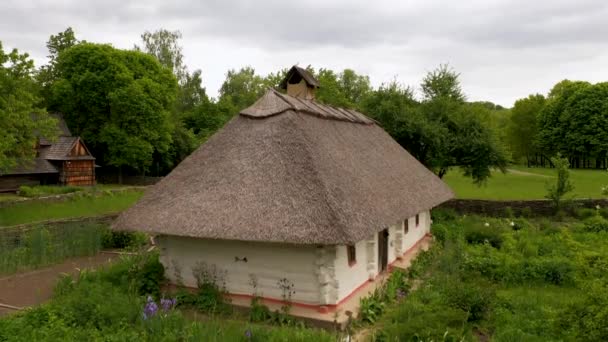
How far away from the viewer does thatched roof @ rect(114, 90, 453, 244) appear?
9.99m

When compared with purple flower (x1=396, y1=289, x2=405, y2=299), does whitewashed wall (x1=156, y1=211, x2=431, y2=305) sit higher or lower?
higher

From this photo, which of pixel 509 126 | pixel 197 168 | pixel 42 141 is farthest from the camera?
pixel 509 126

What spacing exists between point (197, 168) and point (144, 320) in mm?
4800

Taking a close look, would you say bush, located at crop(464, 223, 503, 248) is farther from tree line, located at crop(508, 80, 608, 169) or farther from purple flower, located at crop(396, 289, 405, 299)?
tree line, located at crop(508, 80, 608, 169)

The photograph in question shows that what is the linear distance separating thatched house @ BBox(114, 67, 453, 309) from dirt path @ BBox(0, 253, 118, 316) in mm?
2949

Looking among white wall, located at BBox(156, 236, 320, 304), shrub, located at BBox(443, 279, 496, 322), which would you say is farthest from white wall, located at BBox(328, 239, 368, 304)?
shrub, located at BBox(443, 279, 496, 322)

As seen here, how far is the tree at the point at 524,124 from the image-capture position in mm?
57344

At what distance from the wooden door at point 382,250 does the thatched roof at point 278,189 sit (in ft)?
3.97

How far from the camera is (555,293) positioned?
471 inches

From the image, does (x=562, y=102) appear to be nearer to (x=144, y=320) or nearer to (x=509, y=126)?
(x=509, y=126)

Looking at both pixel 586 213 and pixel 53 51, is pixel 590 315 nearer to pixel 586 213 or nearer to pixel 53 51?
pixel 586 213

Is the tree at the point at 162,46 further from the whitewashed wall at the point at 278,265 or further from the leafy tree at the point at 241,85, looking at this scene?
the whitewashed wall at the point at 278,265

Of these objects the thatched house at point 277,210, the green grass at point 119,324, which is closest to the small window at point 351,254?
the thatched house at point 277,210

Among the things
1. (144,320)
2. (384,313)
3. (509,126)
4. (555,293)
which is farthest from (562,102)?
(144,320)
